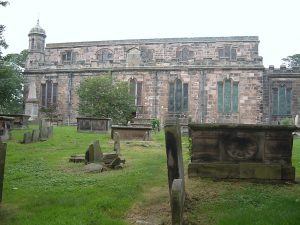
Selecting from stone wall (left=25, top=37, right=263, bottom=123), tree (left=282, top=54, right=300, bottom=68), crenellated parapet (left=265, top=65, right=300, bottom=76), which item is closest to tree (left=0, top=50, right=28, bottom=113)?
stone wall (left=25, top=37, right=263, bottom=123)

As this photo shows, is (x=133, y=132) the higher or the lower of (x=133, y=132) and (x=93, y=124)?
the lower

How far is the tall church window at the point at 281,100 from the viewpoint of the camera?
1265 inches

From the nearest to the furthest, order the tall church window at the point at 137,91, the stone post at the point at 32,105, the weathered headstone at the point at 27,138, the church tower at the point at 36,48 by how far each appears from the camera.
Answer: the weathered headstone at the point at 27,138 → the stone post at the point at 32,105 → the tall church window at the point at 137,91 → the church tower at the point at 36,48

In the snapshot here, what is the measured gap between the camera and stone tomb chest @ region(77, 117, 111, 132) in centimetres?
2172

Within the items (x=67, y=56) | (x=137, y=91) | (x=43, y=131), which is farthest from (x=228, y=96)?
(x=43, y=131)

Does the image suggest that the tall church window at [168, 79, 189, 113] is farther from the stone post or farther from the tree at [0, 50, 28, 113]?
the tree at [0, 50, 28, 113]

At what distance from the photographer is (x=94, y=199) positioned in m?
6.34

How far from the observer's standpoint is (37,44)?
124 ft

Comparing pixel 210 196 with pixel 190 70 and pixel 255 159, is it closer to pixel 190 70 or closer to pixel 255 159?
pixel 255 159

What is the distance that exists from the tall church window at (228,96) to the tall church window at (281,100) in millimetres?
3434

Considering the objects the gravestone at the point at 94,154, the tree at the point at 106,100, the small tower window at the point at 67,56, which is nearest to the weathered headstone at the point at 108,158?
the gravestone at the point at 94,154

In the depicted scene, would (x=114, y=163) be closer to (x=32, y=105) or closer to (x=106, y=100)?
(x=106, y=100)

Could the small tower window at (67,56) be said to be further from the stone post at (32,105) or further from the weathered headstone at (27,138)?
the weathered headstone at (27,138)

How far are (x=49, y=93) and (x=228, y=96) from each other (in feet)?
53.1
